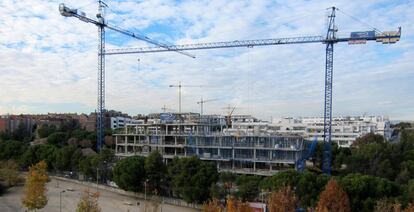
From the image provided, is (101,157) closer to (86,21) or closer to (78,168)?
(78,168)

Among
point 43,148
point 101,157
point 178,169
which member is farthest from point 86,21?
point 178,169

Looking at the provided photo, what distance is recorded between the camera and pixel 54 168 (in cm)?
6875

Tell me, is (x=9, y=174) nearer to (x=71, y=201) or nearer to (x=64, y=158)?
(x=64, y=158)

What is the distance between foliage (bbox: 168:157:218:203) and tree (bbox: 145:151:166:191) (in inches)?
127

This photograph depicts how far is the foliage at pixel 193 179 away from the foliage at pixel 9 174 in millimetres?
23837

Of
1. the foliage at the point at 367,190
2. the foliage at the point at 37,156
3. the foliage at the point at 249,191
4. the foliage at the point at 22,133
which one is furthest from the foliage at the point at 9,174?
the foliage at the point at 22,133

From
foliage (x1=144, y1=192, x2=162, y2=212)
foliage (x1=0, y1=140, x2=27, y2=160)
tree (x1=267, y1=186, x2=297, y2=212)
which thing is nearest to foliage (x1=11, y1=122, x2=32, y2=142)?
foliage (x1=0, y1=140, x2=27, y2=160)

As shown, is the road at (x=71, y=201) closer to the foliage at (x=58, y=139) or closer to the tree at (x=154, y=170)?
the tree at (x=154, y=170)

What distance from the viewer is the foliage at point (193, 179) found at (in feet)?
148

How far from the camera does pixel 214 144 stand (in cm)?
6994

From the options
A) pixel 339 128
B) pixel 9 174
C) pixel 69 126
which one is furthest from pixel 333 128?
pixel 69 126

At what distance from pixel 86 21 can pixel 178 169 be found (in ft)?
143

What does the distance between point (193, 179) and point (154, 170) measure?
25.1 feet

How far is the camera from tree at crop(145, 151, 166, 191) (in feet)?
168
